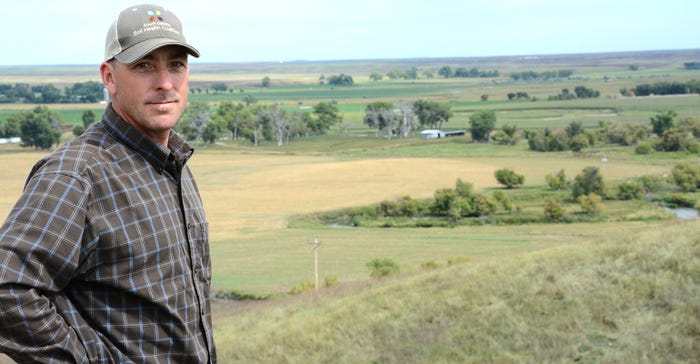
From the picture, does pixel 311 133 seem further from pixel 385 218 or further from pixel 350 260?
pixel 350 260

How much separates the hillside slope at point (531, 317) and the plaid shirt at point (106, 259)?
7846 millimetres

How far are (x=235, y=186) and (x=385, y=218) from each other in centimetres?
1675

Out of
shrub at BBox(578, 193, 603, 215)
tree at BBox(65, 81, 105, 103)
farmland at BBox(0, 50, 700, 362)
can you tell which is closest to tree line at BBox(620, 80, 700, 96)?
farmland at BBox(0, 50, 700, 362)

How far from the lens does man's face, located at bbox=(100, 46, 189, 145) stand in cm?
276

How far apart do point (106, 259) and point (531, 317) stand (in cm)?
979

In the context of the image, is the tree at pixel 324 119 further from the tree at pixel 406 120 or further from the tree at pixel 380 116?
the tree at pixel 406 120

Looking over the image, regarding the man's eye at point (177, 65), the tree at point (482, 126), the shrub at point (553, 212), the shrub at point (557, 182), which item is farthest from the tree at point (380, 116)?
the man's eye at point (177, 65)

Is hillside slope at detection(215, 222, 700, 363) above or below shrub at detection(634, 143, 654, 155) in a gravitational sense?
above

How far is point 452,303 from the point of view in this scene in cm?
1313

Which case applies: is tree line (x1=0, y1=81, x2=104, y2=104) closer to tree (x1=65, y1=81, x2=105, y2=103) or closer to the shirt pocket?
tree (x1=65, y1=81, x2=105, y2=103)

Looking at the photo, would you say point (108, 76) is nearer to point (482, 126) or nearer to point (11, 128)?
point (482, 126)

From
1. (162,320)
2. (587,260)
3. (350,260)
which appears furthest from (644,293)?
(350,260)

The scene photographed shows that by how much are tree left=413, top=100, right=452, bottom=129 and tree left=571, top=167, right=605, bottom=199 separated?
64235 millimetres

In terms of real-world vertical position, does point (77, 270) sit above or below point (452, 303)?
above
